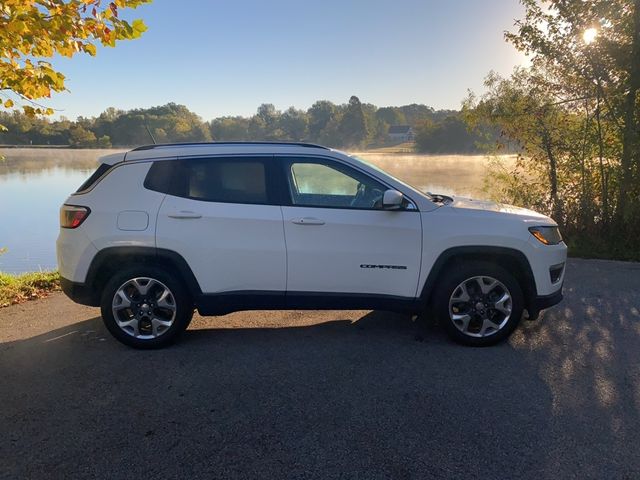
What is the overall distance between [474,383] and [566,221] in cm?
636

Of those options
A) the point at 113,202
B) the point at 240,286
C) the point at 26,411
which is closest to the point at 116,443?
the point at 26,411

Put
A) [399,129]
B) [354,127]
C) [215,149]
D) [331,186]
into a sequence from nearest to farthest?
[215,149] < [331,186] < [354,127] < [399,129]

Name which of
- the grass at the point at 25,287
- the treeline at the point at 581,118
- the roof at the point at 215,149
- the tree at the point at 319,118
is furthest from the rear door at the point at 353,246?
the tree at the point at 319,118

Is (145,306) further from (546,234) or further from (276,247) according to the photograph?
(546,234)

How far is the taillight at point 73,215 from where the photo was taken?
384 centimetres

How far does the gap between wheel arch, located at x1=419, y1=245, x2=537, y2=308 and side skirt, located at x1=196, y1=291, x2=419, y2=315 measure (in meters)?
0.21

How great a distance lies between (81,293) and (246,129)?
41611 mm

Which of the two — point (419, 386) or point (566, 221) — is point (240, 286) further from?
point (566, 221)

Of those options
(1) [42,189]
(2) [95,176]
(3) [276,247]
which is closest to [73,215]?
(2) [95,176]

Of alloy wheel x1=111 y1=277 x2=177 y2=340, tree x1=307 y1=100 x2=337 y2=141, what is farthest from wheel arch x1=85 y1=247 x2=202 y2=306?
tree x1=307 y1=100 x2=337 y2=141

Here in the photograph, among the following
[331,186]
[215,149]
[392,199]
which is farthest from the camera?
[331,186]

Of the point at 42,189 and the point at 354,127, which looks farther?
the point at 354,127

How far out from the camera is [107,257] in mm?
3828

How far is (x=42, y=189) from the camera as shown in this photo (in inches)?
961
